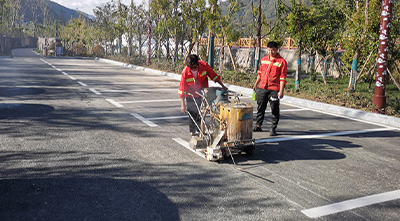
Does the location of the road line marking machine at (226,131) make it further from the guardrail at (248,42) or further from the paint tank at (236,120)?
the guardrail at (248,42)

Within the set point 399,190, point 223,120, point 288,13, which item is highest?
point 288,13

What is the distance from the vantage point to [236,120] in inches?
224

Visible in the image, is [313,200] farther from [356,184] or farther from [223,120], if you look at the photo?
[223,120]

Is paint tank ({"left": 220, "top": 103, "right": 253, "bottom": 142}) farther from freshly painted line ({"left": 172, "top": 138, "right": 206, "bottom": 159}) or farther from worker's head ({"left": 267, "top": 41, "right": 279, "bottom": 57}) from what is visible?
worker's head ({"left": 267, "top": 41, "right": 279, "bottom": 57})

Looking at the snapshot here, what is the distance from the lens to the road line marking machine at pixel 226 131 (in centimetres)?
568

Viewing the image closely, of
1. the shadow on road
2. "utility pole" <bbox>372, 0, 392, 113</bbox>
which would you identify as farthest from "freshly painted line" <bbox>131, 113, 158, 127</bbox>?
"utility pole" <bbox>372, 0, 392, 113</bbox>

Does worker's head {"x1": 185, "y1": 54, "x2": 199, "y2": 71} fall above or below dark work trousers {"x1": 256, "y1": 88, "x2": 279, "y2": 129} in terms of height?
above

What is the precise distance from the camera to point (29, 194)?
169 inches

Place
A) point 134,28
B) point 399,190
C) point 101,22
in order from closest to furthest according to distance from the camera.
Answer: point 399,190
point 134,28
point 101,22

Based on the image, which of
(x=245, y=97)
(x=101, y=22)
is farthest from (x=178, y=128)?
(x=101, y=22)

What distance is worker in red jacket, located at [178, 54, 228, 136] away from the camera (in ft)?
20.7

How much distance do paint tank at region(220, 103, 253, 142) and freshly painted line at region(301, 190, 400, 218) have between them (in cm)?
185

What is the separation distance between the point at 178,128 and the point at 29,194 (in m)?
4.00

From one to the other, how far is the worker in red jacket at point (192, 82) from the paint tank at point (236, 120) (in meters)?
0.61
